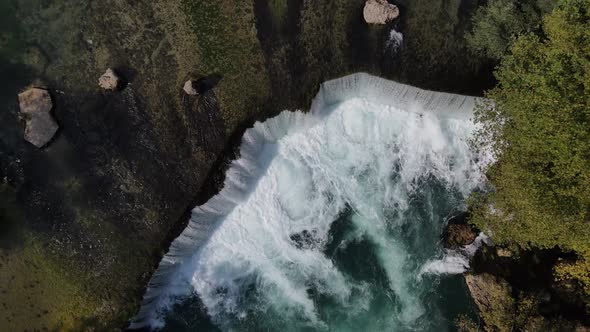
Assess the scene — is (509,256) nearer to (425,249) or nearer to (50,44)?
(425,249)

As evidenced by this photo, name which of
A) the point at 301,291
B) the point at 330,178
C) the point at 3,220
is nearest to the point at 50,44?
the point at 3,220

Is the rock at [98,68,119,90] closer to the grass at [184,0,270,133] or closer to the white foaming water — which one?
the grass at [184,0,270,133]

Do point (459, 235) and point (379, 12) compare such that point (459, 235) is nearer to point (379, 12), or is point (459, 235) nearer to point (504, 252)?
point (504, 252)

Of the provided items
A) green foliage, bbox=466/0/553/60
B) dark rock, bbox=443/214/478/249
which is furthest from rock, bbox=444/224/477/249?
green foliage, bbox=466/0/553/60

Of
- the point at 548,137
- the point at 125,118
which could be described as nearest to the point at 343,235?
the point at 548,137

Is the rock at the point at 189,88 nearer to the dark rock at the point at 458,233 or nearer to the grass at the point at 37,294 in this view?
the grass at the point at 37,294

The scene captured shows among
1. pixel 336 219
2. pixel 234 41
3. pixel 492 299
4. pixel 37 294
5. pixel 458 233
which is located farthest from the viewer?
pixel 458 233
